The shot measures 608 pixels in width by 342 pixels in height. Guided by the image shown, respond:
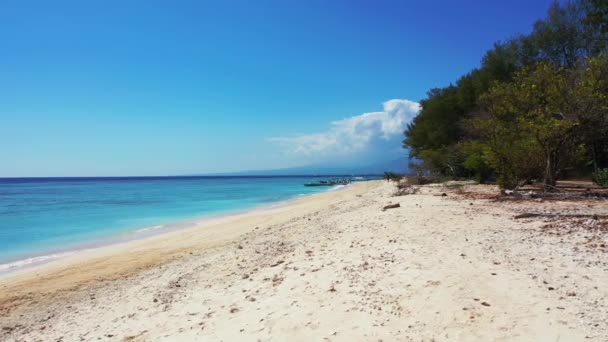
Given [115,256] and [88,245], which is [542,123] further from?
[88,245]

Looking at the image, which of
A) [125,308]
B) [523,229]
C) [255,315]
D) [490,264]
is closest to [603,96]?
[523,229]

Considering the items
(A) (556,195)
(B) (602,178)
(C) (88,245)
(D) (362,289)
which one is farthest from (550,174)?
(C) (88,245)

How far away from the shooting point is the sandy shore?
4242 mm

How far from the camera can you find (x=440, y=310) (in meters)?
4.44

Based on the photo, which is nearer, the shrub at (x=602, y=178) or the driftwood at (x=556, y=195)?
the driftwood at (x=556, y=195)

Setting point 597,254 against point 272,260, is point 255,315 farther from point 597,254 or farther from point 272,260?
point 597,254

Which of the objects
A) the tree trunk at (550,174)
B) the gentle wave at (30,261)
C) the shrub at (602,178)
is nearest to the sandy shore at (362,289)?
the gentle wave at (30,261)

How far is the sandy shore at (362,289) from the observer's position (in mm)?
4242

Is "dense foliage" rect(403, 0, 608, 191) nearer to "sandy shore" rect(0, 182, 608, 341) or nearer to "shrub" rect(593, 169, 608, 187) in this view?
"shrub" rect(593, 169, 608, 187)

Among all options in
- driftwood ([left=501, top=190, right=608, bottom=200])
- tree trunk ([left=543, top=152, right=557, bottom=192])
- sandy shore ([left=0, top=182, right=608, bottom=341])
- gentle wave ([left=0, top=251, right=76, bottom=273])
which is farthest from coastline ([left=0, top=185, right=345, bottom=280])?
tree trunk ([left=543, top=152, right=557, bottom=192])

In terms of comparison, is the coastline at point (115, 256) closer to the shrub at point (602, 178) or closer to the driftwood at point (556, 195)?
the driftwood at point (556, 195)

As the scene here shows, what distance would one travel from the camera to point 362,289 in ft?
17.5

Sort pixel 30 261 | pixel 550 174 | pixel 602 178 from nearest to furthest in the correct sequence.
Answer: pixel 30 261
pixel 550 174
pixel 602 178

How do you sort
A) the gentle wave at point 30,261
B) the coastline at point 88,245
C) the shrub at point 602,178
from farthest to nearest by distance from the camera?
the shrub at point 602,178 → the coastline at point 88,245 → the gentle wave at point 30,261
